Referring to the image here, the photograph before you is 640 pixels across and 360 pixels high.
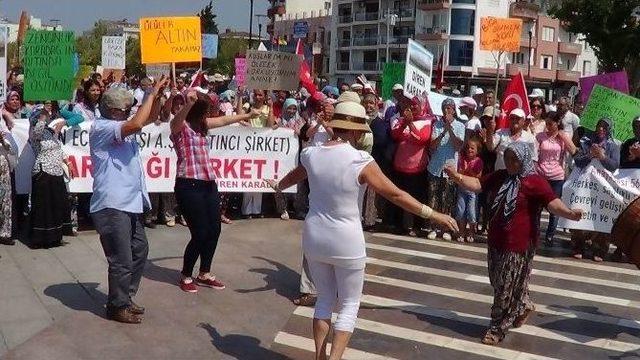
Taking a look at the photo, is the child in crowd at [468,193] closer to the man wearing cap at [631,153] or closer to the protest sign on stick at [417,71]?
the protest sign on stick at [417,71]

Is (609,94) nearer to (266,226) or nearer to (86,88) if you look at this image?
(266,226)

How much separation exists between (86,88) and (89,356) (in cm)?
456

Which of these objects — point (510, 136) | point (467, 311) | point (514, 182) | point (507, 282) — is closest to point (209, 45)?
point (510, 136)

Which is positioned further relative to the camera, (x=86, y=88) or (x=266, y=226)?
(x=266, y=226)

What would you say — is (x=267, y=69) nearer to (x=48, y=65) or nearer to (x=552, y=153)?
(x=48, y=65)

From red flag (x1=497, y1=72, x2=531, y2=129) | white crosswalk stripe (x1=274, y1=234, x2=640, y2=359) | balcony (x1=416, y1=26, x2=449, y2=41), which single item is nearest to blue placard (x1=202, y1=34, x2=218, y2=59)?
red flag (x1=497, y1=72, x2=531, y2=129)

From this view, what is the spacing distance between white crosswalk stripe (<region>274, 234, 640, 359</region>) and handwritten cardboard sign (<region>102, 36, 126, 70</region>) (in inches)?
366

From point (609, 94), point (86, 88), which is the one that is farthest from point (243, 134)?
point (609, 94)

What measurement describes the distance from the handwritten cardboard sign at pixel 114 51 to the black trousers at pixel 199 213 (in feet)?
34.9

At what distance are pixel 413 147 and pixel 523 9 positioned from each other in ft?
237

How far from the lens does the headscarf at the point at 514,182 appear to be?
244 inches

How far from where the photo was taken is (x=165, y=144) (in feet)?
34.7

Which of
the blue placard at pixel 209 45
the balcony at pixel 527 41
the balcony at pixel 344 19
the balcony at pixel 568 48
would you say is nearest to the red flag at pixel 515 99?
the blue placard at pixel 209 45

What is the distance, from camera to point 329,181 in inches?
201
